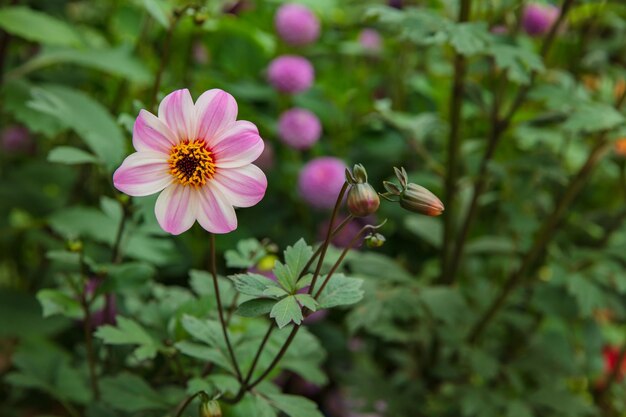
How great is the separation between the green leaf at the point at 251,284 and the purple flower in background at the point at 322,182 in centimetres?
65

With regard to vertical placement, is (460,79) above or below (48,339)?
above

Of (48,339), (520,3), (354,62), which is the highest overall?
(520,3)

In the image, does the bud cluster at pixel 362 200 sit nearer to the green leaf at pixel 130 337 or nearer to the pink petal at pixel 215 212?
the pink petal at pixel 215 212

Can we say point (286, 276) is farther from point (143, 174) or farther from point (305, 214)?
point (305, 214)

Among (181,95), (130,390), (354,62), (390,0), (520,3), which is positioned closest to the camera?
(181,95)

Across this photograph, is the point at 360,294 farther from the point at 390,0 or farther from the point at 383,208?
the point at 390,0

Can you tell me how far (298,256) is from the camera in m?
0.62

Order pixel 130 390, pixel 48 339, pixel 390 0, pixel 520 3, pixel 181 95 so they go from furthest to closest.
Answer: pixel 390 0
pixel 48 339
pixel 520 3
pixel 130 390
pixel 181 95

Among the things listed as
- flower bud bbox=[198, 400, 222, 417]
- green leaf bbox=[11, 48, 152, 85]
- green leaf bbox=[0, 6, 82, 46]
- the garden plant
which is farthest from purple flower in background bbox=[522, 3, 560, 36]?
flower bud bbox=[198, 400, 222, 417]

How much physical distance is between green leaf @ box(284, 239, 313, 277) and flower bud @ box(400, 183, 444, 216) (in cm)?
10

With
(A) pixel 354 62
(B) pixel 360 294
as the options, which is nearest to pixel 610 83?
(A) pixel 354 62

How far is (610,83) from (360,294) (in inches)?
41.4

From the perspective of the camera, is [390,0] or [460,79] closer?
[460,79]

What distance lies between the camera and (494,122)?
3.42 feet
